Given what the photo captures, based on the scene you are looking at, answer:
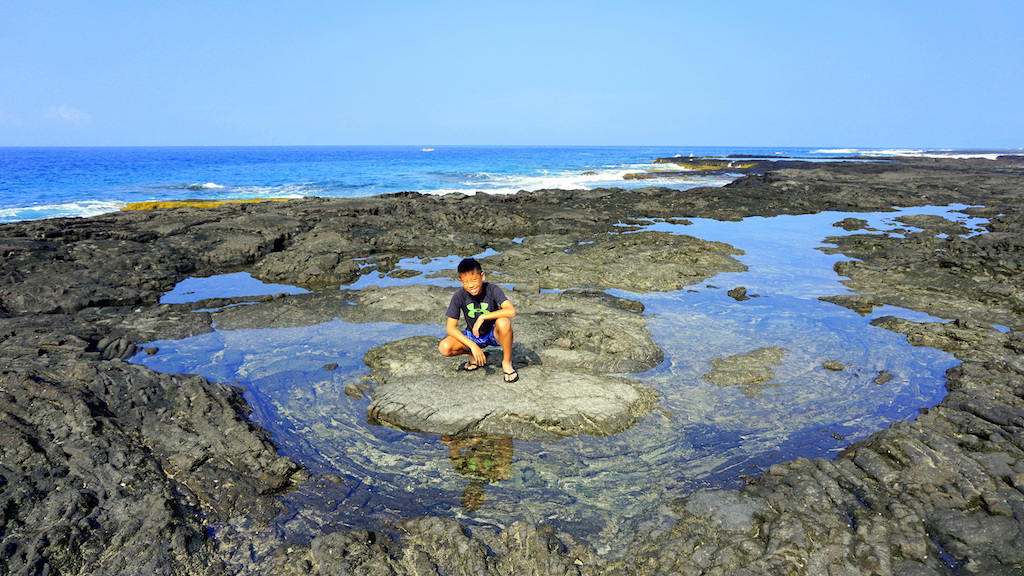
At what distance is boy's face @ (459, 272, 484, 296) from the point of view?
19.0ft

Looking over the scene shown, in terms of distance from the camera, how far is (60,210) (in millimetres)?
25031

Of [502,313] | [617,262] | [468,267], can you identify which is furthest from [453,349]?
[617,262]

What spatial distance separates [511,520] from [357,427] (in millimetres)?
2163

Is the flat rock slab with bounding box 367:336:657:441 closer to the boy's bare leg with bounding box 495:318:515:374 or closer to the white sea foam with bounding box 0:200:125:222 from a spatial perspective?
the boy's bare leg with bounding box 495:318:515:374

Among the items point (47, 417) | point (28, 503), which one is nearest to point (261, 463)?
point (28, 503)

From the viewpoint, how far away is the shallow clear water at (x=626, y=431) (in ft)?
13.8

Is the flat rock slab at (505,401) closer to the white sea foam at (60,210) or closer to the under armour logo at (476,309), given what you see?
the under armour logo at (476,309)

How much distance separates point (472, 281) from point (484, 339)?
867 millimetres

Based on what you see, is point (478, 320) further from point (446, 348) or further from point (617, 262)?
point (617, 262)

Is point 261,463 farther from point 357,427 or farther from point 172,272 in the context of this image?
point 172,272

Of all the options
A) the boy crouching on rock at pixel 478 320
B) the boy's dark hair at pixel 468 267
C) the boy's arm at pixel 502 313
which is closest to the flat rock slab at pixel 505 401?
the boy crouching on rock at pixel 478 320

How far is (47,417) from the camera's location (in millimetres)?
4684

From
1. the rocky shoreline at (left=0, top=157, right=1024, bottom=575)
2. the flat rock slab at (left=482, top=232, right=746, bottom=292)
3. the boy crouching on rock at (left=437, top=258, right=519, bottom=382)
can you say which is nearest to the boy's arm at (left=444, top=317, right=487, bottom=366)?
Answer: the boy crouching on rock at (left=437, top=258, right=519, bottom=382)

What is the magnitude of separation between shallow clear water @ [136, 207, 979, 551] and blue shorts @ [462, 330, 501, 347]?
1401 millimetres
